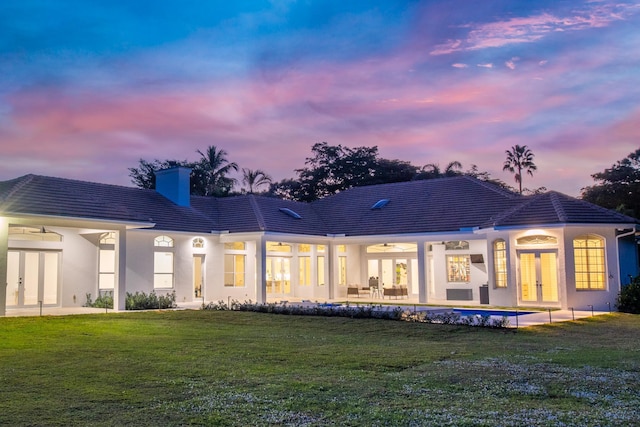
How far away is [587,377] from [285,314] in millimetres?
12843

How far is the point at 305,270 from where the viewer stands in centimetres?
2966

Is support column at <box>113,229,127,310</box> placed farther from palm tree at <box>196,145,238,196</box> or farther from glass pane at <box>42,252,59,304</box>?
palm tree at <box>196,145,238,196</box>

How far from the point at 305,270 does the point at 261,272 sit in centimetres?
490

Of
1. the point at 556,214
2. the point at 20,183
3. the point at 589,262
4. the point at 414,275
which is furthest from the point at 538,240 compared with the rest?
the point at 20,183

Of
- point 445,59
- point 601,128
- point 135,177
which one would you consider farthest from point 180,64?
point 135,177

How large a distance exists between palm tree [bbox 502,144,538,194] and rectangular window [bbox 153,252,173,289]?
36145 millimetres

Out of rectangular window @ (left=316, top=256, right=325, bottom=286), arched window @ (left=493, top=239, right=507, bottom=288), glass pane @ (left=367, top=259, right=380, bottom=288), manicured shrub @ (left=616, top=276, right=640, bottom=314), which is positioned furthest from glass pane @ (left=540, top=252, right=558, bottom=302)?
rectangular window @ (left=316, top=256, right=325, bottom=286)

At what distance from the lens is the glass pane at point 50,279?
22.2 m

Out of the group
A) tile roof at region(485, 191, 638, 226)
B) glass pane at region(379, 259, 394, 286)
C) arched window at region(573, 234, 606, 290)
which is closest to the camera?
tile roof at region(485, 191, 638, 226)

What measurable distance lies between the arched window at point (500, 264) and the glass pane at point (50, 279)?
17.0m

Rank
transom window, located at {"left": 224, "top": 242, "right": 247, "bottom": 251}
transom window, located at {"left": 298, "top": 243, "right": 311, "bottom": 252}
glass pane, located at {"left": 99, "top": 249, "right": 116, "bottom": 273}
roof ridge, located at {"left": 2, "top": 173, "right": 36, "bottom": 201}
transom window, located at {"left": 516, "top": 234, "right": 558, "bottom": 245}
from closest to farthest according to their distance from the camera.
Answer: roof ridge, located at {"left": 2, "top": 173, "right": 36, "bottom": 201} < transom window, located at {"left": 516, "top": 234, "right": 558, "bottom": 245} < glass pane, located at {"left": 99, "top": 249, "right": 116, "bottom": 273} < transom window, located at {"left": 224, "top": 242, "right": 247, "bottom": 251} < transom window, located at {"left": 298, "top": 243, "right": 311, "bottom": 252}

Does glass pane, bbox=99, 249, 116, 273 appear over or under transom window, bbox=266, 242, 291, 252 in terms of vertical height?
under

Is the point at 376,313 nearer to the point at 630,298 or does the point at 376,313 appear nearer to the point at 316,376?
the point at 630,298

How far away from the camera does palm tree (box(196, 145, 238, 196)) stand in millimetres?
51125
